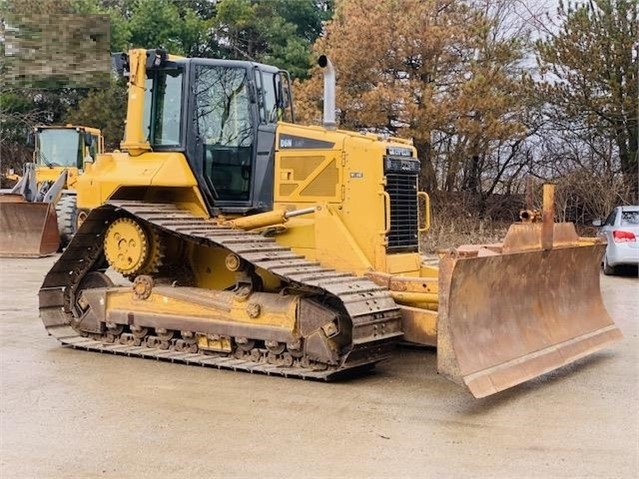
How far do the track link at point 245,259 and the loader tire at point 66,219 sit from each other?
896cm

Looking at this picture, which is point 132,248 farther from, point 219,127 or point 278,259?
point 278,259

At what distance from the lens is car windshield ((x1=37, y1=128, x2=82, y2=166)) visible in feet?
62.1

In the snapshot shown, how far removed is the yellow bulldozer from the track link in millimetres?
7563

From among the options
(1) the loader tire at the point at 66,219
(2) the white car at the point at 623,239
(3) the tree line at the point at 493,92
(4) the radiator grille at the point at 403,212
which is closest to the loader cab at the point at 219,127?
(4) the radiator grille at the point at 403,212

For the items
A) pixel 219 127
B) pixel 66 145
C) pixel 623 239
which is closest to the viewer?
pixel 219 127

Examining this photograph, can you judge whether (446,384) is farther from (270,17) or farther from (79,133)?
(270,17)

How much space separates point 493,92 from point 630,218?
5.69m

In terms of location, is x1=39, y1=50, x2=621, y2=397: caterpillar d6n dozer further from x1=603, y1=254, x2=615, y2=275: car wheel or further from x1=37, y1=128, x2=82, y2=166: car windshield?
x1=37, y1=128, x2=82, y2=166: car windshield

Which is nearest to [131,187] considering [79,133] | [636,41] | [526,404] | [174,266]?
[174,266]

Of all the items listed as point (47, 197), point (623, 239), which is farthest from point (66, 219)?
point (623, 239)

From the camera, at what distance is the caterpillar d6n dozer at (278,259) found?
625 cm

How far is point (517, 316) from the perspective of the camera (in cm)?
655

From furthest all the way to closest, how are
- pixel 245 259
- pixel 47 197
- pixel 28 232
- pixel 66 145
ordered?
pixel 66 145 < pixel 47 197 < pixel 28 232 < pixel 245 259

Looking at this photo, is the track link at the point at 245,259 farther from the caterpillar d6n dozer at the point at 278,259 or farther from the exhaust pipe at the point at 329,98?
the exhaust pipe at the point at 329,98
